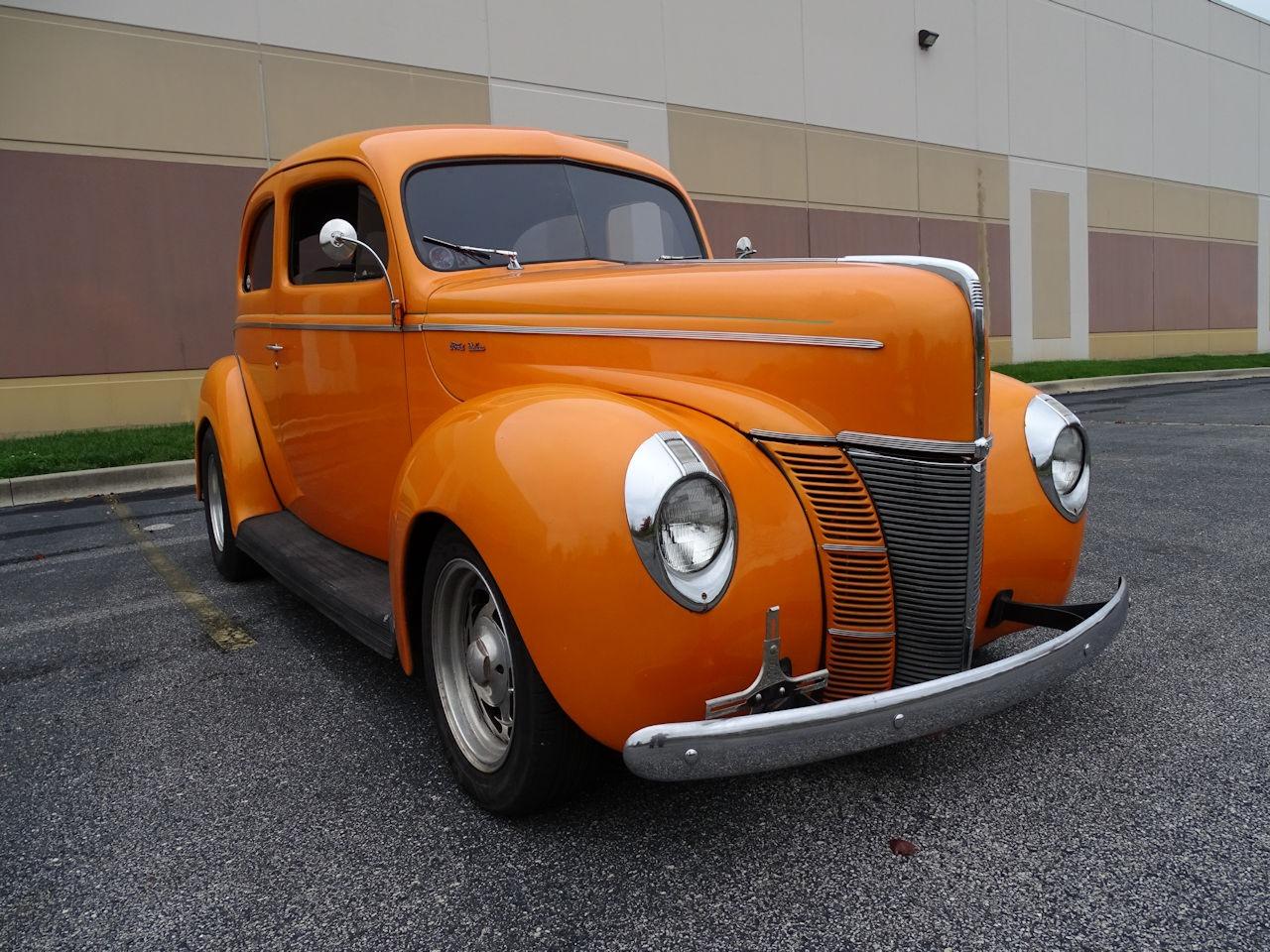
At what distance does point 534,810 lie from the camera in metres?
2.39

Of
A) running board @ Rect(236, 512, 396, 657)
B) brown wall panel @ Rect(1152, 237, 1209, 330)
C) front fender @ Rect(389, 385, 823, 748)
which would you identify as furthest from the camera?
brown wall panel @ Rect(1152, 237, 1209, 330)

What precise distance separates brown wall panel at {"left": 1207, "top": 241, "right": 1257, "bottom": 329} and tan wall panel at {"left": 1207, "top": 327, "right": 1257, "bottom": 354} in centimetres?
→ 19

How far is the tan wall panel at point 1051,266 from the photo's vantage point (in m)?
19.2

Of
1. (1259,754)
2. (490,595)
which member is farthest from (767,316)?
(1259,754)

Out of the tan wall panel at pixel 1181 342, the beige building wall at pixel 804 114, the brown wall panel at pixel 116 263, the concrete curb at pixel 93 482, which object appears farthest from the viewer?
the tan wall panel at pixel 1181 342

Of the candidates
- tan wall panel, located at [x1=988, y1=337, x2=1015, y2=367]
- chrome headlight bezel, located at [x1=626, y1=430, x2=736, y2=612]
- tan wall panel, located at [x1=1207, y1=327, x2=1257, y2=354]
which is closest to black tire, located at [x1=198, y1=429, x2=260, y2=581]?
chrome headlight bezel, located at [x1=626, y1=430, x2=736, y2=612]

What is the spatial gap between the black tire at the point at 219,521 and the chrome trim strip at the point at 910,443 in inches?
133

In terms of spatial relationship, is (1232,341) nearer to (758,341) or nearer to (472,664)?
(758,341)

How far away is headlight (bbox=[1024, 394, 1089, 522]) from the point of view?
2787 millimetres

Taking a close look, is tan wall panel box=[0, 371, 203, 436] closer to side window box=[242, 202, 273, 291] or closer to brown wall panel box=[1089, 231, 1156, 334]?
side window box=[242, 202, 273, 291]

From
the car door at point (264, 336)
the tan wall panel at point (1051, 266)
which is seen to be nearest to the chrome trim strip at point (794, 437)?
the car door at point (264, 336)

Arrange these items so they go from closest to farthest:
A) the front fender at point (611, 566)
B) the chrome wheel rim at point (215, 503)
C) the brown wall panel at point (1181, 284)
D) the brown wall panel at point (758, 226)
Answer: the front fender at point (611, 566) < the chrome wheel rim at point (215, 503) < the brown wall panel at point (758, 226) < the brown wall panel at point (1181, 284)

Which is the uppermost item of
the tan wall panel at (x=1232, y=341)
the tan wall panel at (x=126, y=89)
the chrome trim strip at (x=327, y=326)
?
the tan wall panel at (x=126, y=89)

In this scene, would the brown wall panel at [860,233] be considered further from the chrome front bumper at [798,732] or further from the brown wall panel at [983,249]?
the chrome front bumper at [798,732]
